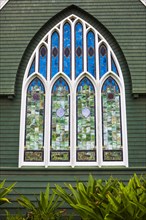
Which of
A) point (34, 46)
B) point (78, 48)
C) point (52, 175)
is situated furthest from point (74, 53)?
point (52, 175)

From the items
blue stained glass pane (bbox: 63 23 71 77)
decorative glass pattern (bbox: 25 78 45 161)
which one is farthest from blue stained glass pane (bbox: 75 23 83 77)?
decorative glass pattern (bbox: 25 78 45 161)

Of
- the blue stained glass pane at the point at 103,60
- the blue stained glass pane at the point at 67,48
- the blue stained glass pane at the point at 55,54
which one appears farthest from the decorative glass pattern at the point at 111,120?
the blue stained glass pane at the point at 55,54

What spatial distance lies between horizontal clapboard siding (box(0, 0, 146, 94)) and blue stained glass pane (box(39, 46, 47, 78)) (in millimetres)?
534

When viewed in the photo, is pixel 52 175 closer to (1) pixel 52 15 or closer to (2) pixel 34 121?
(2) pixel 34 121

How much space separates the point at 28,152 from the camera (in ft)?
32.3

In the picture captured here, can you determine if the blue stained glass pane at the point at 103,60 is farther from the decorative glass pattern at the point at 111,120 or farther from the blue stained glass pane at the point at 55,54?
the blue stained glass pane at the point at 55,54

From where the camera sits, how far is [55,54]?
10727 mm

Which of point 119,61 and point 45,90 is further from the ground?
point 119,61

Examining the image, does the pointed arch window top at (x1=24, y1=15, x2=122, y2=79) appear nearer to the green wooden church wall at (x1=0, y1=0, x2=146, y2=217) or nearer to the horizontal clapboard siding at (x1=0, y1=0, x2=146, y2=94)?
the green wooden church wall at (x1=0, y1=0, x2=146, y2=217)

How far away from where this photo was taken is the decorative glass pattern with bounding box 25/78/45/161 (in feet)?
32.3

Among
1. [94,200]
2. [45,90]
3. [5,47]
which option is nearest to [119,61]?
[45,90]

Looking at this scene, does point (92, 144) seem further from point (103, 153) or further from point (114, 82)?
point (114, 82)

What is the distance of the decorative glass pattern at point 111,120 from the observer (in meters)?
9.82

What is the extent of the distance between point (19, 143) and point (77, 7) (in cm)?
478
